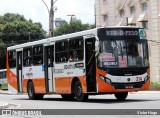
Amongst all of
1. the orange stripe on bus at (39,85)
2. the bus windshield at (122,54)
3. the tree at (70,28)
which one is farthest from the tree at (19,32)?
the bus windshield at (122,54)

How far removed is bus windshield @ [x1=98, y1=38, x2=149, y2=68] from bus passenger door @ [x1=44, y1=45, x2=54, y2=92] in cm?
478

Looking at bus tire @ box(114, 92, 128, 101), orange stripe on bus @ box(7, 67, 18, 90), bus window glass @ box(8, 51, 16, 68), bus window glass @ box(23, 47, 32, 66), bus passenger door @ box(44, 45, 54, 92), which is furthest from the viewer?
orange stripe on bus @ box(7, 67, 18, 90)

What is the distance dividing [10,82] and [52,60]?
6538 mm

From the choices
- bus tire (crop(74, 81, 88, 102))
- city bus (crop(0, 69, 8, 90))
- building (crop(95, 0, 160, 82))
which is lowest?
city bus (crop(0, 69, 8, 90))

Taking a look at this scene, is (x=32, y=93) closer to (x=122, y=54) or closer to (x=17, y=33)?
(x=122, y=54)

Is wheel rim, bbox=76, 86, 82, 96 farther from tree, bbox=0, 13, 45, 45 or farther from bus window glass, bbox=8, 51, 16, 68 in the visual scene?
tree, bbox=0, 13, 45, 45

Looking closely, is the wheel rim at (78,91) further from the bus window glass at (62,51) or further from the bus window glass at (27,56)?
the bus window glass at (27,56)

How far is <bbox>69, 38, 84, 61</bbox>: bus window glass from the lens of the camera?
22663mm

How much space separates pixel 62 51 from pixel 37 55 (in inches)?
119

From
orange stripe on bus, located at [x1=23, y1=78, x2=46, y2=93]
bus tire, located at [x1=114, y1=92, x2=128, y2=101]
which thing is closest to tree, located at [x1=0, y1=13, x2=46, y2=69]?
orange stripe on bus, located at [x1=23, y1=78, x2=46, y2=93]

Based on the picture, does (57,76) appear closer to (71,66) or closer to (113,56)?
Result: (71,66)

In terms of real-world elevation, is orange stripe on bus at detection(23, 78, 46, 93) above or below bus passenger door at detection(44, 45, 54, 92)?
below

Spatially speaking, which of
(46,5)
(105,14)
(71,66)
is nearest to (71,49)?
(71,66)

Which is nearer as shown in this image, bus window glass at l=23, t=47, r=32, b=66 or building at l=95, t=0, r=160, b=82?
bus window glass at l=23, t=47, r=32, b=66
